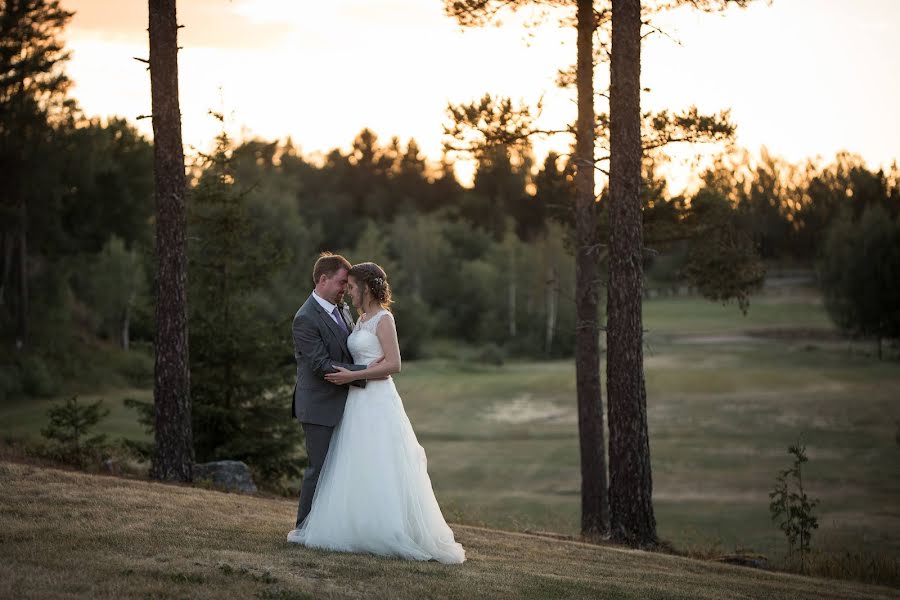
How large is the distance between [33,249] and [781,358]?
3840 centimetres

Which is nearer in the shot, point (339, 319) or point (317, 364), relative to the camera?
point (317, 364)

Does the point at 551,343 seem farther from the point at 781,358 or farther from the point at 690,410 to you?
the point at 690,410

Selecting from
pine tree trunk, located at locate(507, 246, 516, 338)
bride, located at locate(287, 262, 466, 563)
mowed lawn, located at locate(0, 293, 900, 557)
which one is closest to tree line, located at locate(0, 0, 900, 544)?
pine tree trunk, located at locate(507, 246, 516, 338)

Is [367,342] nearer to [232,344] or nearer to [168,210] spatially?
[168,210]

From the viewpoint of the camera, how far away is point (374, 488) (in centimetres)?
834

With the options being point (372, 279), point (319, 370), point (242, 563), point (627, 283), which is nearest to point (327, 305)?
point (372, 279)

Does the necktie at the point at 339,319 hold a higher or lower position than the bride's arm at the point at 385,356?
higher

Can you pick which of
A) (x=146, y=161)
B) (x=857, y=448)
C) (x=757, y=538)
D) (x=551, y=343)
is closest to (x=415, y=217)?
(x=551, y=343)

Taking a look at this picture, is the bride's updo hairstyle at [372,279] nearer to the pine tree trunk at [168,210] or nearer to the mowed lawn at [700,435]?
the pine tree trunk at [168,210]

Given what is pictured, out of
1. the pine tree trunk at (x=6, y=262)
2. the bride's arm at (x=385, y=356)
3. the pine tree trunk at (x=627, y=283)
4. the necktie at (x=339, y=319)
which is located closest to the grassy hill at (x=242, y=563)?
the bride's arm at (x=385, y=356)

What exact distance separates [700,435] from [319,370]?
27.5 m

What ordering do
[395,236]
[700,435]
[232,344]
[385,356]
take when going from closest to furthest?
1. [385,356]
2. [232,344]
3. [700,435]
4. [395,236]

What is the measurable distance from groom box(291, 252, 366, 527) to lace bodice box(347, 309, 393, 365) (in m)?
0.08

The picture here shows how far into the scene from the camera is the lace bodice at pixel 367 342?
858 centimetres
